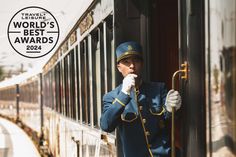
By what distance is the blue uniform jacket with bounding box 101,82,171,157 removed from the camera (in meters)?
2.88

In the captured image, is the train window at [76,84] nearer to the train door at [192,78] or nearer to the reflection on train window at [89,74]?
the reflection on train window at [89,74]

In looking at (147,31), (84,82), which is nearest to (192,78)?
(147,31)

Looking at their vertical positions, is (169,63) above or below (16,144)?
above

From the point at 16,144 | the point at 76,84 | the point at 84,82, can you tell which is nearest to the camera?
the point at 84,82

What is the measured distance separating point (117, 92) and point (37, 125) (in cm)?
992

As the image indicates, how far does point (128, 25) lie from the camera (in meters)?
3.34

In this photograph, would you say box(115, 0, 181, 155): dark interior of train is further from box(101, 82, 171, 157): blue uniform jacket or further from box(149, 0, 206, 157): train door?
box(149, 0, 206, 157): train door

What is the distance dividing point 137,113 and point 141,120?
5cm

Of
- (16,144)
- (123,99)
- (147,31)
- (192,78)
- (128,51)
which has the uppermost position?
(147,31)

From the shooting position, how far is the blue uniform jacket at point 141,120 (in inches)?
113

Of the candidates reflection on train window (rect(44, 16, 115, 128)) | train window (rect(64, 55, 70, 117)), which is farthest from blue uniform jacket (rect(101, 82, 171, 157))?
train window (rect(64, 55, 70, 117))

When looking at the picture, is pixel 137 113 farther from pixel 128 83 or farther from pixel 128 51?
pixel 128 51

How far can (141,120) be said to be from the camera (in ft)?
9.61

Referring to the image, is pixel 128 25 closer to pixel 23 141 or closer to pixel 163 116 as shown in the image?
pixel 163 116
